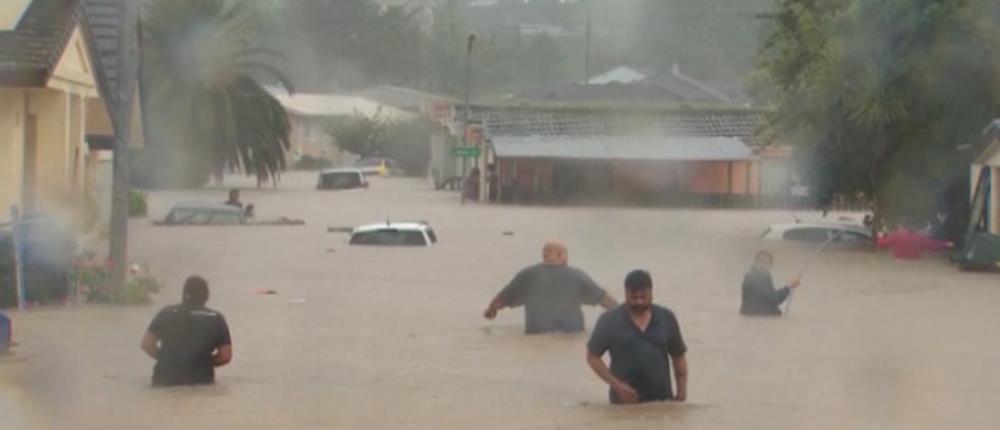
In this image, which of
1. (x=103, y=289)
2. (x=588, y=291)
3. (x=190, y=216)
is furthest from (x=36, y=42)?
(x=190, y=216)

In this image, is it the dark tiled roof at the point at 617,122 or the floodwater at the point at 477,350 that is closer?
the floodwater at the point at 477,350

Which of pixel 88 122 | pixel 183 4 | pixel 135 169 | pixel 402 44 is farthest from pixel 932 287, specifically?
pixel 135 169

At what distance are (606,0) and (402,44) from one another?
14.6m

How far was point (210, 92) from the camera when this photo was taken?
7056cm

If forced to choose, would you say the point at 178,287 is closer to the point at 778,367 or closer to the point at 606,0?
the point at 606,0

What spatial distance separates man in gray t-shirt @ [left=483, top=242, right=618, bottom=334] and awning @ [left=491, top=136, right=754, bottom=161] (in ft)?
144

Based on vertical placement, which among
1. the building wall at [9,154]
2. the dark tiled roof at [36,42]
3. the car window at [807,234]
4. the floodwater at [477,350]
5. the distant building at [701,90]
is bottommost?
the floodwater at [477,350]

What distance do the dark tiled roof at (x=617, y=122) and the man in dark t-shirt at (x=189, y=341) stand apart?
52540mm

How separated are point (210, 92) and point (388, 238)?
29252mm

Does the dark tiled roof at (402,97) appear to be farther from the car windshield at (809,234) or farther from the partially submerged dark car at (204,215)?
the car windshield at (809,234)

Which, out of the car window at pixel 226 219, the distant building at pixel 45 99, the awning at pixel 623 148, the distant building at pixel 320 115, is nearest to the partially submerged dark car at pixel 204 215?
the car window at pixel 226 219

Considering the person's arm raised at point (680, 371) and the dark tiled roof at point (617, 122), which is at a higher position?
the dark tiled roof at point (617, 122)

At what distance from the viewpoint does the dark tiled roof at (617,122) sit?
229 feet

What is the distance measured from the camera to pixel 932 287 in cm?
3272
